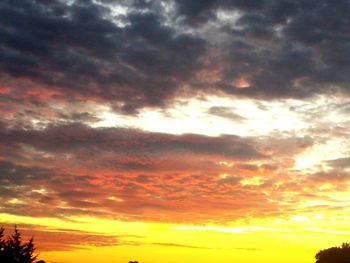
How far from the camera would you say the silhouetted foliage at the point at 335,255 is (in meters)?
125

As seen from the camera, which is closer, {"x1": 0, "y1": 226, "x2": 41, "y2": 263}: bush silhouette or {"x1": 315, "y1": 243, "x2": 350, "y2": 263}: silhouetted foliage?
{"x1": 0, "y1": 226, "x2": 41, "y2": 263}: bush silhouette

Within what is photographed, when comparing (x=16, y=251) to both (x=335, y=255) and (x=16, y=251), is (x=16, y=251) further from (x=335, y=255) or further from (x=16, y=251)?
(x=335, y=255)

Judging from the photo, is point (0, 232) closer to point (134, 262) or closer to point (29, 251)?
point (29, 251)

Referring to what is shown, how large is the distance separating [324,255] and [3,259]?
9997cm

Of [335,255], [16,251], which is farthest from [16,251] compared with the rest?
[335,255]

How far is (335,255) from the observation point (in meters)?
127

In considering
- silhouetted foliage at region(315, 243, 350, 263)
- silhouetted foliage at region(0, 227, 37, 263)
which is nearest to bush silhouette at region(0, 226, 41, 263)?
silhouetted foliage at region(0, 227, 37, 263)

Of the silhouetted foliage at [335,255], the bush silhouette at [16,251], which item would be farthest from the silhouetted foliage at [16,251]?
the silhouetted foliage at [335,255]

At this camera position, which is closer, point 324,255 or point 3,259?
point 3,259

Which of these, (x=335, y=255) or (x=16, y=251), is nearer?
(x=16, y=251)

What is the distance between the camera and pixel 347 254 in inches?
4931

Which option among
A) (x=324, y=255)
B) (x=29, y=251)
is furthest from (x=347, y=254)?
(x=29, y=251)

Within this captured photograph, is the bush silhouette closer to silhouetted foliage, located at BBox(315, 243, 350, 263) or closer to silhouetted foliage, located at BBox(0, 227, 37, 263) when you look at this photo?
silhouetted foliage, located at BBox(0, 227, 37, 263)

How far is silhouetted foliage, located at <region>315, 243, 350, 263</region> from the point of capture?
12506 centimetres
